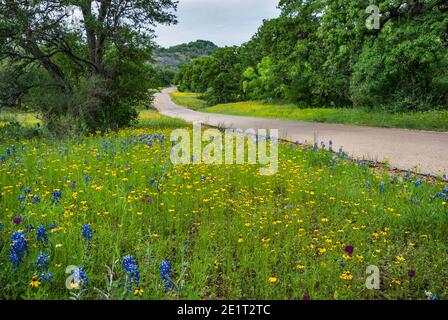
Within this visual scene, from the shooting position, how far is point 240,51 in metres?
57.9

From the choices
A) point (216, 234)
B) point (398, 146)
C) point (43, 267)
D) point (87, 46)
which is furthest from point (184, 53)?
point (43, 267)

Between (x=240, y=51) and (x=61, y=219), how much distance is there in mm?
57284

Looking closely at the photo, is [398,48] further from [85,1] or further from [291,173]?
[85,1]

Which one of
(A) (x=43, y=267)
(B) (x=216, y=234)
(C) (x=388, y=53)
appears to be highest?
(C) (x=388, y=53)

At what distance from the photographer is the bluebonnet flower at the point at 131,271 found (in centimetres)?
254

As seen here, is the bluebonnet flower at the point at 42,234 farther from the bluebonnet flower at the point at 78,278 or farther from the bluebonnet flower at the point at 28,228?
the bluebonnet flower at the point at 78,278

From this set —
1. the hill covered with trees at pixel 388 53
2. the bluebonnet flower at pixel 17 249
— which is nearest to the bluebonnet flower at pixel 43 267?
the bluebonnet flower at pixel 17 249

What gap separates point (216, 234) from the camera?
3906 millimetres

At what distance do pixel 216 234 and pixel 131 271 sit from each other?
4.84 ft

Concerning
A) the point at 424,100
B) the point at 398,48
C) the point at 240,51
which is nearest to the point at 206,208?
the point at 398,48

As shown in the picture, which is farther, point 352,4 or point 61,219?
point 352,4

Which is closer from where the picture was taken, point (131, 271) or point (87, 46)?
point (131, 271)

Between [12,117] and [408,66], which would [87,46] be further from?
[408,66]
